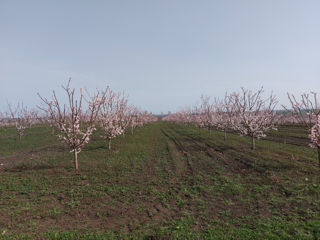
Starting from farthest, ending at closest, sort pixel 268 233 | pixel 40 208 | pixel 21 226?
pixel 40 208
pixel 21 226
pixel 268 233

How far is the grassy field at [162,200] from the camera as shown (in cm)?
612

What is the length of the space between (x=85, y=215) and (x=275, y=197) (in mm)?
8933

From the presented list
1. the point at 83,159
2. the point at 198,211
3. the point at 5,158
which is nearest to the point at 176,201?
the point at 198,211

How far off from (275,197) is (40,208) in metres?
11.1

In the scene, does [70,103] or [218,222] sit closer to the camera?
[218,222]

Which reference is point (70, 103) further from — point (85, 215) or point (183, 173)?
point (183, 173)

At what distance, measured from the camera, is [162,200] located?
28.0 feet

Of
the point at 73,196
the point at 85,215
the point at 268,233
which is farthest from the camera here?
the point at 73,196

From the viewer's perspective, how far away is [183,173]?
12.5 metres

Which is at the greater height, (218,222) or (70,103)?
(70,103)

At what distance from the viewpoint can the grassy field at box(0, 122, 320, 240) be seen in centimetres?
612

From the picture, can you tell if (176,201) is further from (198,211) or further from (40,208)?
(40,208)

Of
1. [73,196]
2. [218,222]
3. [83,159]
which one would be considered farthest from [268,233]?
[83,159]

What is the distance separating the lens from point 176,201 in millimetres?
8438
